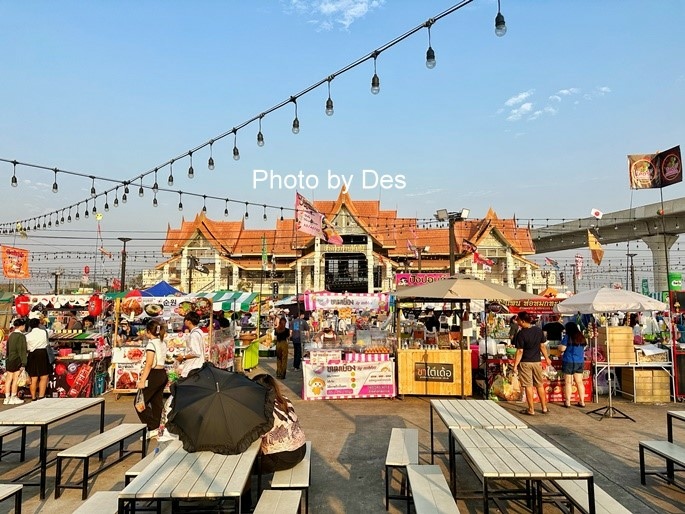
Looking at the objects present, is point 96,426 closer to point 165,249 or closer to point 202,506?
point 202,506

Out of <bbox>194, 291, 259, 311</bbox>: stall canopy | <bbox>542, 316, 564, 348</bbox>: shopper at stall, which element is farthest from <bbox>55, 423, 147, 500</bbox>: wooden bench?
<bbox>542, 316, 564, 348</bbox>: shopper at stall

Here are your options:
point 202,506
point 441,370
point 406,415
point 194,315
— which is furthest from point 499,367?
point 202,506

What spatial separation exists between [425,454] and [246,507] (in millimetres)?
2691

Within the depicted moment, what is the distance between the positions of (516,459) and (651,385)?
25.0ft

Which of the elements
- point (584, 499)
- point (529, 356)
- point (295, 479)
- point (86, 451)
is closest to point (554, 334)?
point (529, 356)

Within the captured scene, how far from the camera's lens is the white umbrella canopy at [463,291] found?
28.5 feet

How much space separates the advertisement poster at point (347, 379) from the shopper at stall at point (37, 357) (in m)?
5.38

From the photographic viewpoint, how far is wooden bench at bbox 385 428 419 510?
446 centimetres

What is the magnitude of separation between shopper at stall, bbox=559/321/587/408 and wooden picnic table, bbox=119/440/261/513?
700 centimetres

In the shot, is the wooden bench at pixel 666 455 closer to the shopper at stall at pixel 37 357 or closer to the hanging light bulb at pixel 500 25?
the hanging light bulb at pixel 500 25

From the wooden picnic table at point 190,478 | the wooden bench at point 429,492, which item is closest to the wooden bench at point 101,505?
the wooden picnic table at point 190,478

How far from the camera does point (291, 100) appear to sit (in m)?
7.38

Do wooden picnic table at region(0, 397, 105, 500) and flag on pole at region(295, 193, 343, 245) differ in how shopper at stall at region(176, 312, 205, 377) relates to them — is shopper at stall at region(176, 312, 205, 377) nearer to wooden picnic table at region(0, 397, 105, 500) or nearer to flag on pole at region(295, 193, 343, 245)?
wooden picnic table at region(0, 397, 105, 500)

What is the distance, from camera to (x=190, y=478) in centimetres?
333
